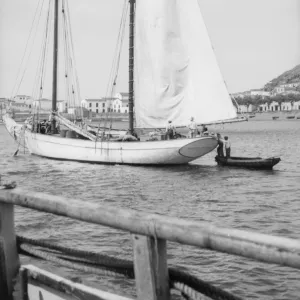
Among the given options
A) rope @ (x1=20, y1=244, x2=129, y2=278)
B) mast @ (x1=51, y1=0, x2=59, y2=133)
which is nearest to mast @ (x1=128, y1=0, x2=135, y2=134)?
mast @ (x1=51, y1=0, x2=59, y2=133)

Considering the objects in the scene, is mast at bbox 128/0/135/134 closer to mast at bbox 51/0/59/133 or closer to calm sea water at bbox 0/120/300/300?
calm sea water at bbox 0/120/300/300

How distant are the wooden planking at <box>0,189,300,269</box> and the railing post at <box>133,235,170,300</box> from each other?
0.10 metres

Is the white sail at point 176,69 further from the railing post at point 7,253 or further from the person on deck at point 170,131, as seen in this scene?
the railing post at point 7,253

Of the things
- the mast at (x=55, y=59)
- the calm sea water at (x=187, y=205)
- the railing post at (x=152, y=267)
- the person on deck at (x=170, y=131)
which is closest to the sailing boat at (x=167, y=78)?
the person on deck at (x=170, y=131)

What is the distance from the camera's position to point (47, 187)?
24375mm

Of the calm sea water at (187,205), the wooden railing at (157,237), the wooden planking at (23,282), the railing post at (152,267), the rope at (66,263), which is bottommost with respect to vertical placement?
the calm sea water at (187,205)

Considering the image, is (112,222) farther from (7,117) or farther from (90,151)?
(7,117)

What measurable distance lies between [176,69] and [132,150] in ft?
21.6

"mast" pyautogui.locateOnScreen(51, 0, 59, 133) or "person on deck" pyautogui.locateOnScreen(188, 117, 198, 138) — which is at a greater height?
"mast" pyautogui.locateOnScreen(51, 0, 59, 133)

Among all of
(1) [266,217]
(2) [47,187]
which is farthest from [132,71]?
(1) [266,217]

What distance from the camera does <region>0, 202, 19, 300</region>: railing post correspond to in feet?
16.5

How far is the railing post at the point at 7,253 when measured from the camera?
5.04 meters

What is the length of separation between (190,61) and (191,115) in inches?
144

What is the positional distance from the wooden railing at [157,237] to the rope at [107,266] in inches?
5.2
